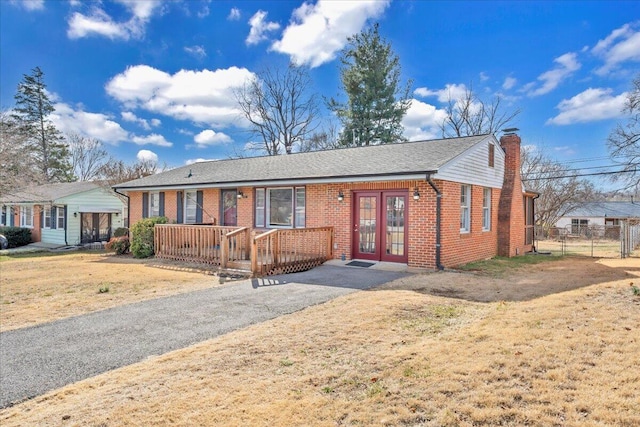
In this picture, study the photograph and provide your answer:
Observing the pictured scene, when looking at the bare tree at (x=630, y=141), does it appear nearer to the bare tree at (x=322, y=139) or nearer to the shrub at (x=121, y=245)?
the bare tree at (x=322, y=139)

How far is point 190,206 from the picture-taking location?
16672 millimetres

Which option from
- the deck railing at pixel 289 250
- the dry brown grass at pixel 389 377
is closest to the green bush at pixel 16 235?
the deck railing at pixel 289 250

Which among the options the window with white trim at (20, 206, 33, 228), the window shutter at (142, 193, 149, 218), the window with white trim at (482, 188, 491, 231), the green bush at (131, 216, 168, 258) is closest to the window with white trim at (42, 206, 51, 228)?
the window with white trim at (20, 206, 33, 228)

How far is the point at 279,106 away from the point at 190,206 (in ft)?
65.0

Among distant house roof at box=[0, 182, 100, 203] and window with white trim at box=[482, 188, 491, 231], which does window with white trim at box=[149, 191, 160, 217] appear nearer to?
distant house roof at box=[0, 182, 100, 203]

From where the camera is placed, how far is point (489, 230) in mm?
14000

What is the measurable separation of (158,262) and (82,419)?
1085 centimetres

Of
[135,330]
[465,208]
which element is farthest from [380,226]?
[135,330]

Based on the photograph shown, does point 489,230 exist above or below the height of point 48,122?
below

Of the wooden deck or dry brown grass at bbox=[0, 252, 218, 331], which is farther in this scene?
the wooden deck

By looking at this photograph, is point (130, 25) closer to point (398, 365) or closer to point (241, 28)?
point (241, 28)

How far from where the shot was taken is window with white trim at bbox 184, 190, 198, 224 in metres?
16.5

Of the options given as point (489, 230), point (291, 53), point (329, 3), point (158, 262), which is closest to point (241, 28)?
point (329, 3)

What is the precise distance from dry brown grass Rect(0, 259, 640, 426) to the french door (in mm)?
5354
